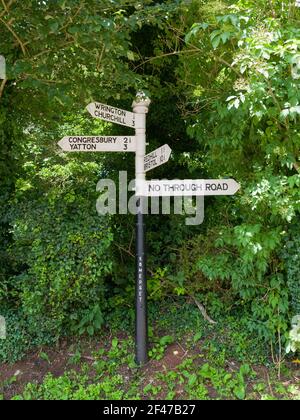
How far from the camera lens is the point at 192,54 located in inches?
160

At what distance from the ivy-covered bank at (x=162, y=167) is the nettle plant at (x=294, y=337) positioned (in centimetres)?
2

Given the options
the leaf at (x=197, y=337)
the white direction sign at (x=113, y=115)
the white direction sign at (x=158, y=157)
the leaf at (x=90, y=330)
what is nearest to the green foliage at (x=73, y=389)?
the leaf at (x=90, y=330)

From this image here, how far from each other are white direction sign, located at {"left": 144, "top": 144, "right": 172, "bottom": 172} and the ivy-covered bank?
51 centimetres

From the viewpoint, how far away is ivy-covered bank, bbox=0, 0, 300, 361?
10.6 feet

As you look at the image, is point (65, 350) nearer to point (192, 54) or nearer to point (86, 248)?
point (86, 248)

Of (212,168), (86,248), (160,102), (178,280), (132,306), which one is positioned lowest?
(132,306)

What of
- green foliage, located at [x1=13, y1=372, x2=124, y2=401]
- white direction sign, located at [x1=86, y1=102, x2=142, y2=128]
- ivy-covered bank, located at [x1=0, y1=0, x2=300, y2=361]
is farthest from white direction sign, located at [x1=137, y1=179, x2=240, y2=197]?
green foliage, located at [x1=13, y1=372, x2=124, y2=401]

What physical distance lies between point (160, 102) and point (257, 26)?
178 cm

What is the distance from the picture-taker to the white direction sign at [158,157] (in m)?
3.52

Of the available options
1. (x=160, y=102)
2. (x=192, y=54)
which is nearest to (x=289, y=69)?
(x=192, y=54)

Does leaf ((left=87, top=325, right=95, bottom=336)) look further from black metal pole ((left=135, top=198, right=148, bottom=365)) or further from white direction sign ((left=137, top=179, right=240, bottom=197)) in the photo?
white direction sign ((left=137, top=179, right=240, bottom=197))

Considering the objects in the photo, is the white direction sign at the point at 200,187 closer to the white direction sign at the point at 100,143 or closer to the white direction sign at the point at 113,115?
the white direction sign at the point at 100,143

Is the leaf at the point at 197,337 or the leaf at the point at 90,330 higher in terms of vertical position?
the leaf at the point at 90,330

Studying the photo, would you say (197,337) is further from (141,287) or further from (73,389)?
(73,389)
